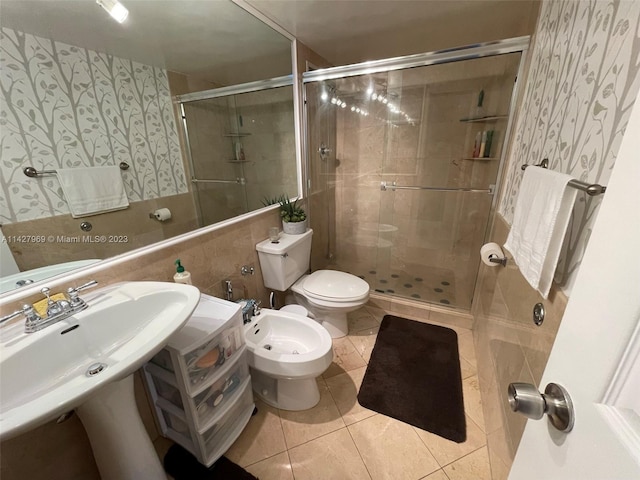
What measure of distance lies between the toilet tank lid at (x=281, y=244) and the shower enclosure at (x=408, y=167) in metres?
0.56

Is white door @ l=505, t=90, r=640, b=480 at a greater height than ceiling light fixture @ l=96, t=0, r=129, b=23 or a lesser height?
lesser

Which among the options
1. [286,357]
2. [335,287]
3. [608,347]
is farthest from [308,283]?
[608,347]

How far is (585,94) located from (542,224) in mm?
382

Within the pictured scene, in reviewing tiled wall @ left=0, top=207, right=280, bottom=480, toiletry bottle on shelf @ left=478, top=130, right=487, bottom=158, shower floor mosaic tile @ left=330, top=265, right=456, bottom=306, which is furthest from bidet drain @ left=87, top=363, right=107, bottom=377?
toiletry bottle on shelf @ left=478, top=130, right=487, bottom=158

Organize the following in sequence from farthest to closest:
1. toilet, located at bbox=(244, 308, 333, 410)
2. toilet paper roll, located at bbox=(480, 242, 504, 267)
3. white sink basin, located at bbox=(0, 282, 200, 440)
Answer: toilet paper roll, located at bbox=(480, 242, 504, 267) → toilet, located at bbox=(244, 308, 333, 410) → white sink basin, located at bbox=(0, 282, 200, 440)

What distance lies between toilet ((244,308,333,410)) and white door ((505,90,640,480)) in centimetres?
96

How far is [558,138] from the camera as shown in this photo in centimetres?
90

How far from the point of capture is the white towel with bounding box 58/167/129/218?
1313 mm

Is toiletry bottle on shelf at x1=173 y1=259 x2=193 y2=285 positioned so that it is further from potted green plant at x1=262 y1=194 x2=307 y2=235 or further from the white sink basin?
potted green plant at x1=262 y1=194 x2=307 y2=235

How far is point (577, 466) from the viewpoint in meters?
0.33

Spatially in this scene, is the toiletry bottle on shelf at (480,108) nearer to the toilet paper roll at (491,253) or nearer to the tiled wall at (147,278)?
the toilet paper roll at (491,253)

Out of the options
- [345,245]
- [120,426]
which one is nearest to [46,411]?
[120,426]

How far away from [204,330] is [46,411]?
1.64 feet

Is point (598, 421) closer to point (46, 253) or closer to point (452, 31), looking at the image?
point (46, 253)
